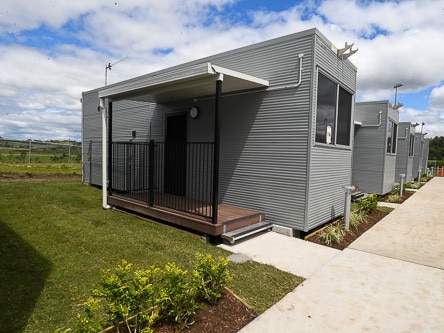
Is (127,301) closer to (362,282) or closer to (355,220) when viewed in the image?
(362,282)

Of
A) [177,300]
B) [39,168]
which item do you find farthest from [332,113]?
[39,168]

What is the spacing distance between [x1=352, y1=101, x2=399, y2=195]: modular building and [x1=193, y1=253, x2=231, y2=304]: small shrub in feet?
28.4

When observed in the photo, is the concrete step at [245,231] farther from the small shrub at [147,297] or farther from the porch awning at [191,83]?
the porch awning at [191,83]

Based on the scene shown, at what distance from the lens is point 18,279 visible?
298 centimetres

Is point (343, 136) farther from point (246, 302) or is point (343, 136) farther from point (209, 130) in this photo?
point (246, 302)

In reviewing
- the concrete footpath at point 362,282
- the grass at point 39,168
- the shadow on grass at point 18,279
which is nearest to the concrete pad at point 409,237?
the concrete footpath at point 362,282

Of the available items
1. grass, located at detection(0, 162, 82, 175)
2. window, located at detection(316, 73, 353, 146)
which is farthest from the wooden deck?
grass, located at detection(0, 162, 82, 175)

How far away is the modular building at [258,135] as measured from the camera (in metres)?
4.77

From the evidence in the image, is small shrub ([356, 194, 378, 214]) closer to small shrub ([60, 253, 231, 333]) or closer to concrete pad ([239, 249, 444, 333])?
concrete pad ([239, 249, 444, 333])

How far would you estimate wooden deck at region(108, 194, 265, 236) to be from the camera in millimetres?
4453

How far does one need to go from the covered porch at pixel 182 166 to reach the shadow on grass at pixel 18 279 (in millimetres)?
2195

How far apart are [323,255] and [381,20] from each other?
5926 millimetres

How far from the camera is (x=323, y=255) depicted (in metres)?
4.19

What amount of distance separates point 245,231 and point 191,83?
271cm
